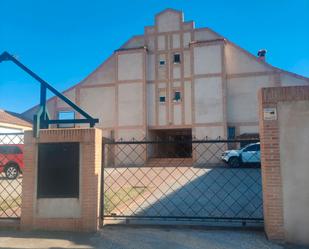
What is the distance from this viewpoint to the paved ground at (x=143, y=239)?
4637 mm

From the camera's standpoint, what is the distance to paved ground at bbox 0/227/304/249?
4637 millimetres

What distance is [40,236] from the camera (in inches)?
204

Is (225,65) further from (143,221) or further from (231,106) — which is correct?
(143,221)

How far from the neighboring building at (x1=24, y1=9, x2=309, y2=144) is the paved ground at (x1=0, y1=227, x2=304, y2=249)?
20891 mm

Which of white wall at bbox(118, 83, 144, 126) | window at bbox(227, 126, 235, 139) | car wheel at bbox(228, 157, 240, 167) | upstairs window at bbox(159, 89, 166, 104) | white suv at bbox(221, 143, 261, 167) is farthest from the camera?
upstairs window at bbox(159, 89, 166, 104)

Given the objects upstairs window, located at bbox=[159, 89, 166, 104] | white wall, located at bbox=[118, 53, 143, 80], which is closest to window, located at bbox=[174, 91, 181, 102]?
upstairs window, located at bbox=[159, 89, 166, 104]

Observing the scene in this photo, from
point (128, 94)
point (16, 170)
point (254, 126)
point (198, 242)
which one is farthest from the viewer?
point (128, 94)

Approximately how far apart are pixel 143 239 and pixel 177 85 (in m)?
23.2

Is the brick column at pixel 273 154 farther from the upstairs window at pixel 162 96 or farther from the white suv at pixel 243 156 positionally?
the upstairs window at pixel 162 96

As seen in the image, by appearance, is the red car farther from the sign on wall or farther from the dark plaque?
the sign on wall

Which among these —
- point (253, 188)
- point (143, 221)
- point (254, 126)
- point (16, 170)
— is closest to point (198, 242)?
point (143, 221)

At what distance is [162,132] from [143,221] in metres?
23.0

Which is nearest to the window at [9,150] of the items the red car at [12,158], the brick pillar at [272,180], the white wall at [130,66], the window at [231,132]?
the red car at [12,158]

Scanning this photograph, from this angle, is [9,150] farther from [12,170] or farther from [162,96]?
[162,96]
